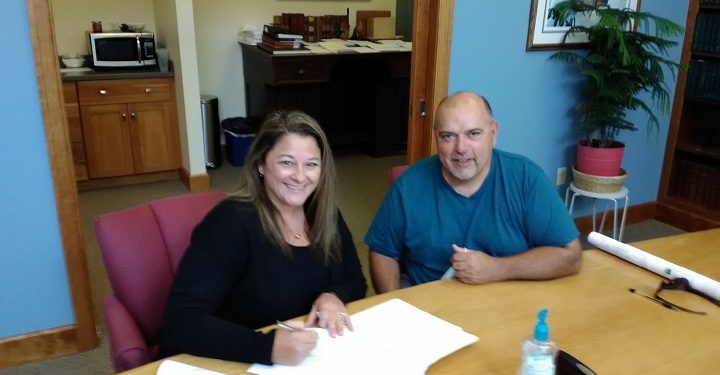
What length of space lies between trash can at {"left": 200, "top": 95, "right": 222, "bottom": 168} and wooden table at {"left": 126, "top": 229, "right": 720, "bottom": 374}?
3.55 meters

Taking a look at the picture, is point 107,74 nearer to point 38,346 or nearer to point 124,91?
point 124,91

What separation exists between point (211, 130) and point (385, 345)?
12.6 feet

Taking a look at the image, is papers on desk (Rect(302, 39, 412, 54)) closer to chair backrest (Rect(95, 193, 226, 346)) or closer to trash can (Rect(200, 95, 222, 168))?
trash can (Rect(200, 95, 222, 168))

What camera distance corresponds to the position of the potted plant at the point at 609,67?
285cm

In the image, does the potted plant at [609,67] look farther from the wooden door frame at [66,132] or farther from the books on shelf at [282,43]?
the books on shelf at [282,43]

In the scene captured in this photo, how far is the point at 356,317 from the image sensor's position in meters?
1.27

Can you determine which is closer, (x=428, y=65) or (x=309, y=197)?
Answer: (x=309, y=197)

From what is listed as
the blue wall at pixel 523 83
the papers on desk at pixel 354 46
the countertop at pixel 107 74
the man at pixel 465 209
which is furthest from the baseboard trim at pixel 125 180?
the man at pixel 465 209

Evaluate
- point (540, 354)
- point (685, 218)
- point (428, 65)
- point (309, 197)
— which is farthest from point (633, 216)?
point (540, 354)

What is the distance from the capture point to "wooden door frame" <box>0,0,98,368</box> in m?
2.03

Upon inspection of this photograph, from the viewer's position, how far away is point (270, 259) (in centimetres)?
134

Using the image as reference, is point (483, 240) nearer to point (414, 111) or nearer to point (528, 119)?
point (414, 111)

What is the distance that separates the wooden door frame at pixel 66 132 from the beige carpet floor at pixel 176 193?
7cm

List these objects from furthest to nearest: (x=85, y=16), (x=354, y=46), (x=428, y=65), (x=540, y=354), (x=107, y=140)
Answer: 1. (x=354, y=46)
2. (x=85, y=16)
3. (x=107, y=140)
4. (x=428, y=65)
5. (x=540, y=354)
